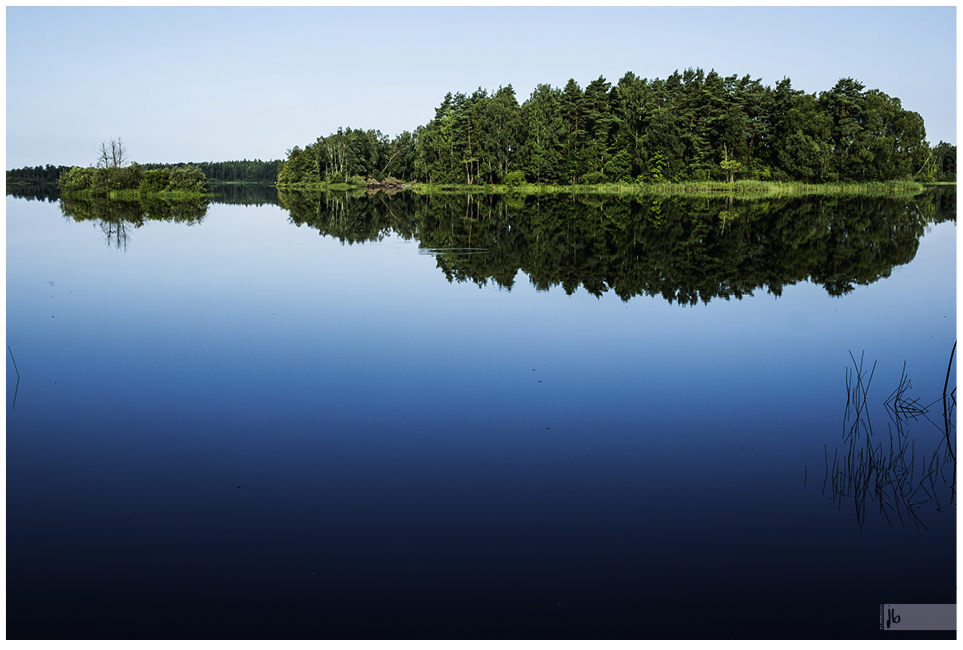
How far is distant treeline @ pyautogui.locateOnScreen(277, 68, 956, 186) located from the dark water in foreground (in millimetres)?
55132

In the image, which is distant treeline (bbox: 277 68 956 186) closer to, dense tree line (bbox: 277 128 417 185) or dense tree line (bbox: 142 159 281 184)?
dense tree line (bbox: 277 128 417 185)

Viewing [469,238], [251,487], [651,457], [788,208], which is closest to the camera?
[251,487]

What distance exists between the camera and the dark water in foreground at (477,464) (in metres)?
4.25

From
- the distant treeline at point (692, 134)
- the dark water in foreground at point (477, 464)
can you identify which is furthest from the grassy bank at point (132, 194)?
the dark water in foreground at point (477, 464)

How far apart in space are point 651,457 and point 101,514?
4.14 metres

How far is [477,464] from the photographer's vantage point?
601cm

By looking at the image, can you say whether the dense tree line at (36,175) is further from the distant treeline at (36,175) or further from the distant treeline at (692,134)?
the distant treeline at (692,134)

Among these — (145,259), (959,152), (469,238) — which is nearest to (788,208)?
(469,238)

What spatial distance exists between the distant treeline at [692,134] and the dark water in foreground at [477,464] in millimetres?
55132

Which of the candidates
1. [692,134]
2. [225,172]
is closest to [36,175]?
[225,172]

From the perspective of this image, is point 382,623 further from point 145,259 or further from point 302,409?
point 145,259

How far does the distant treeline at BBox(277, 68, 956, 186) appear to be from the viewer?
64500 mm

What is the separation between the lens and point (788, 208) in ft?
125
